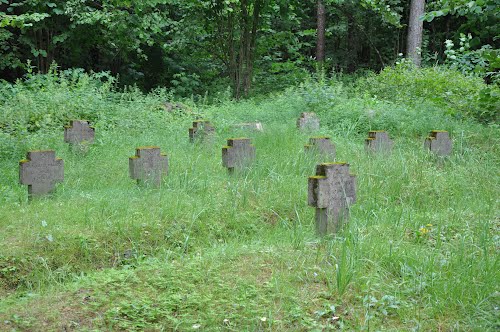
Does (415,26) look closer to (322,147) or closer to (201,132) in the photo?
(201,132)

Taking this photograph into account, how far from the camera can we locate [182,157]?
8.11 metres

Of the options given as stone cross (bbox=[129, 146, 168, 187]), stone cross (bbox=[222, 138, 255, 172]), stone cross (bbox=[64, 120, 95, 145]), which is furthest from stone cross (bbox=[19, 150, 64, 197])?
stone cross (bbox=[64, 120, 95, 145])

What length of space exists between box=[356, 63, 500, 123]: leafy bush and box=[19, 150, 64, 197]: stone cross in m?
7.40

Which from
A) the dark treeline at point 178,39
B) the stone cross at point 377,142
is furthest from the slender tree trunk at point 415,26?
the stone cross at point 377,142

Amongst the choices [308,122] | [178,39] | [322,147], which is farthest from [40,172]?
[178,39]

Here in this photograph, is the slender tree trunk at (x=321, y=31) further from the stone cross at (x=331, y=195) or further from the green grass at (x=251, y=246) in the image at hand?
the stone cross at (x=331, y=195)

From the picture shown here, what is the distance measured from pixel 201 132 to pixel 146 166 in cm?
254

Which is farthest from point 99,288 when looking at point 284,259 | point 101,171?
point 101,171

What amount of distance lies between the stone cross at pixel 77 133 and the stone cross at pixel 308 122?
3.68 metres

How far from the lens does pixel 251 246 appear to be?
16.0ft

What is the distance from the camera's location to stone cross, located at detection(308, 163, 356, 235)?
4.88 m

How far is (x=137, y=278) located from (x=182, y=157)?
411 cm

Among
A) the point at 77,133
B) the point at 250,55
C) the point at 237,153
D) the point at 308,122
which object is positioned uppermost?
the point at 250,55

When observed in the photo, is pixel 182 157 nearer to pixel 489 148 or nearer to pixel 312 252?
pixel 312 252
